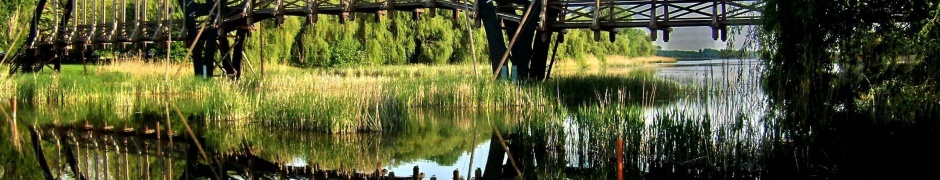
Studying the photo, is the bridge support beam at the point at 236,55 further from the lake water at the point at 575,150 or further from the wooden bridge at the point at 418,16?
the lake water at the point at 575,150

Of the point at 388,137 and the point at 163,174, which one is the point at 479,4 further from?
the point at 163,174

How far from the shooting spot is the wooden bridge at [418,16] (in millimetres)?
17328

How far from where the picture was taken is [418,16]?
20344mm

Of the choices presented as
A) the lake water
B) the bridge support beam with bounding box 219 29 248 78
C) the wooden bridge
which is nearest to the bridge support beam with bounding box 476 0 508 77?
the wooden bridge

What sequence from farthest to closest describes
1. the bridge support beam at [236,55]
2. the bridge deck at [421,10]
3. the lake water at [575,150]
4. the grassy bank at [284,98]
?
the bridge support beam at [236,55] < the bridge deck at [421,10] < the grassy bank at [284,98] < the lake water at [575,150]

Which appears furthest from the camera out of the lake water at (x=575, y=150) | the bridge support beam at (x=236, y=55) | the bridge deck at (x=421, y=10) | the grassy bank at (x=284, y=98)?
the bridge support beam at (x=236, y=55)

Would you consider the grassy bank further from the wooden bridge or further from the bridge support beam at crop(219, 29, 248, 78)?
the bridge support beam at crop(219, 29, 248, 78)

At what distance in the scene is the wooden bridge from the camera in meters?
17.3

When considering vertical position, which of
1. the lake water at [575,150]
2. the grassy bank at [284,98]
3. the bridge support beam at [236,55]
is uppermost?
the bridge support beam at [236,55]

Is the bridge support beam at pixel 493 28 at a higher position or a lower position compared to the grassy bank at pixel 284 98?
higher

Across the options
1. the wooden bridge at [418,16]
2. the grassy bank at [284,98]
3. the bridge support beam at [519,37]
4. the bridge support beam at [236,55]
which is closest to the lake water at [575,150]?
the grassy bank at [284,98]

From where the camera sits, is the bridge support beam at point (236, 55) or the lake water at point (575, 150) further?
the bridge support beam at point (236, 55)

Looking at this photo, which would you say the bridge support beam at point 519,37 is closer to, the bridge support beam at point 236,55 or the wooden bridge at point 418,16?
the wooden bridge at point 418,16

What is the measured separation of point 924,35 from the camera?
324 inches
